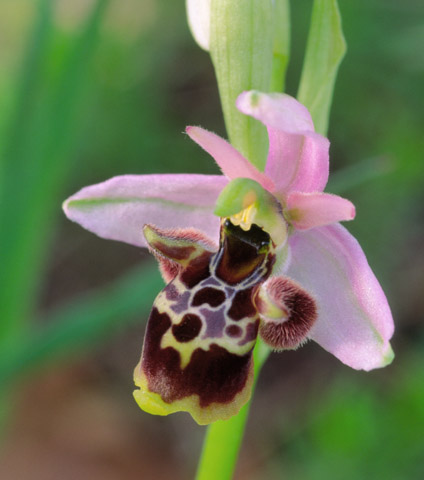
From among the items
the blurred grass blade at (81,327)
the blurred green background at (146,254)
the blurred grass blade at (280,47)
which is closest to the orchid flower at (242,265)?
the blurred grass blade at (280,47)

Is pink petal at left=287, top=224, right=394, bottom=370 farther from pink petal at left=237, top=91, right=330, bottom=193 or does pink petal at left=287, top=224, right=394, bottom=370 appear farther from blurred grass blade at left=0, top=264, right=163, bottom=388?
blurred grass blade at left=0, top=264, right=163, bottom=388

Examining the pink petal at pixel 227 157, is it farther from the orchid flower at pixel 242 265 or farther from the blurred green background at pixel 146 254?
the blurred green background at pixel 146 254

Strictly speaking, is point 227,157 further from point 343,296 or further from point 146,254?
point 146,254

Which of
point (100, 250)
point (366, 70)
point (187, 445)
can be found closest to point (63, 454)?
point (187, 445)

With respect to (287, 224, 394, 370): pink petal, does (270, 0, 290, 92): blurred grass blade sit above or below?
above

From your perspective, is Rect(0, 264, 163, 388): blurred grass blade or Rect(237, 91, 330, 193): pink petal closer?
Rect(237, 91, 330, 193): pink petal

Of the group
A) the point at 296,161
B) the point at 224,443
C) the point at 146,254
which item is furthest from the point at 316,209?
the point at 146,254

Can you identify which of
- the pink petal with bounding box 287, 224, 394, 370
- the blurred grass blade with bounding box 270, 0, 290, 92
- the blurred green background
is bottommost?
the blurred green background

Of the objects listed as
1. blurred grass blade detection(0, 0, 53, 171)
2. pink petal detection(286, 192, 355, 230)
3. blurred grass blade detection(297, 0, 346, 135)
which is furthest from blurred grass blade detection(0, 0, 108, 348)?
pink petal detection(286, 192, 355, 230)
